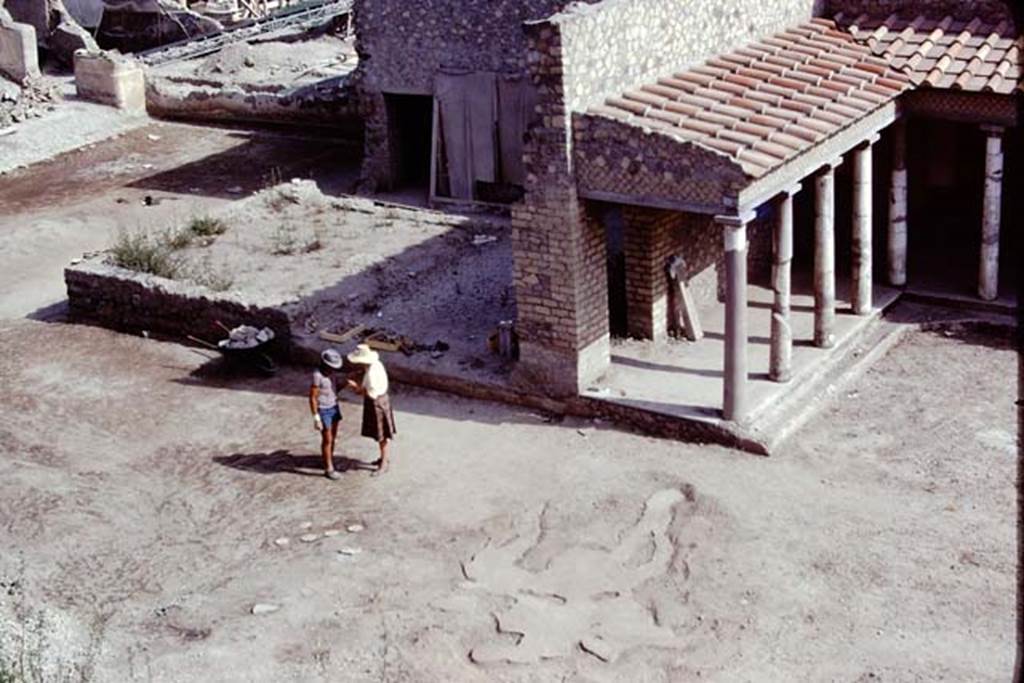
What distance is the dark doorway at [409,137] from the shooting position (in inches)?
882

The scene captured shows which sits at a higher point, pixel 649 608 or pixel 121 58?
pixel 121 58

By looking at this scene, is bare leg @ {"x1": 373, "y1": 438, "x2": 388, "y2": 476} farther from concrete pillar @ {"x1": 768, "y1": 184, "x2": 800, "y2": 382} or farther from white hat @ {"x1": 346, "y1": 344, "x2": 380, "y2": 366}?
concrete pillar @ {"x1": 768, "y1": 184, "x2": 800, "y2": 382}

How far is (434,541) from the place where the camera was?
1308 cm

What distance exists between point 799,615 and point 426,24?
12.0 metres

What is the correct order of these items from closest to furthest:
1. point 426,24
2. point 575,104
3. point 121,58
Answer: point 575,104, point 426,24, point 121,58

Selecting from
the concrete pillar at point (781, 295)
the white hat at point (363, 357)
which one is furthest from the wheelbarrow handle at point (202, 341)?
the concrete pillar at point (781, 295)

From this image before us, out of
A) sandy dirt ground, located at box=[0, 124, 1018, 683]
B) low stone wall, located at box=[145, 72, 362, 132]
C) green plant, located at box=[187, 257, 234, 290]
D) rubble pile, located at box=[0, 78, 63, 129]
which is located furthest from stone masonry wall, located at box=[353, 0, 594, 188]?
rubble pile, located at box=[0, 78, 63, 129]

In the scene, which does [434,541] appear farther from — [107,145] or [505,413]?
[107,145]

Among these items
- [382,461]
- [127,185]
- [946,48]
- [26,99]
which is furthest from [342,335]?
[26,99]

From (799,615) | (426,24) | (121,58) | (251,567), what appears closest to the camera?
(799,615)

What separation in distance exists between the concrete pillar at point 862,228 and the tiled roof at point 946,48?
1.10 m

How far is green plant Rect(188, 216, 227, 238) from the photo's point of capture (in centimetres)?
2053

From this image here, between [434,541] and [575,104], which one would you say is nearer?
[434,541]

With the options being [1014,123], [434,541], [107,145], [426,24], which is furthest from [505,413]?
[107,145]
